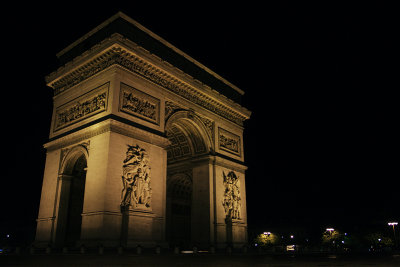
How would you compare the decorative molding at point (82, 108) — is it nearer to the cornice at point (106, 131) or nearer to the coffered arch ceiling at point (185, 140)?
the cornice at point (106, 131)

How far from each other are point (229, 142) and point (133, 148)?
9.67 meters

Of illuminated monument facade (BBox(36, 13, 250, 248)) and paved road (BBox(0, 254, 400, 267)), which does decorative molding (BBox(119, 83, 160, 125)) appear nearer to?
illuminated monument facade (BBox(36, 13, 250, 248))

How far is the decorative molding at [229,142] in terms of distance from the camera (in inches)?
1015

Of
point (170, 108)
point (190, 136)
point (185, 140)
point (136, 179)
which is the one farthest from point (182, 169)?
point (136, 179)

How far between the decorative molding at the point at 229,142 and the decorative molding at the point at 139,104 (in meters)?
6.37

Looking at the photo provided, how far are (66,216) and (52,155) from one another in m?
3.88

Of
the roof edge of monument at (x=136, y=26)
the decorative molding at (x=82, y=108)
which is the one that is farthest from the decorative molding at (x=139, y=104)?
the roof edge of monument at (x=136, y=26)

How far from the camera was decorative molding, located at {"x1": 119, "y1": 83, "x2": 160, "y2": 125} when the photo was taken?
19.2 metres

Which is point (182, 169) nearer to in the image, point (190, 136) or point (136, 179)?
point (190, 136)

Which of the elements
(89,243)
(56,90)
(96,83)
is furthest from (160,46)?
(89,243)

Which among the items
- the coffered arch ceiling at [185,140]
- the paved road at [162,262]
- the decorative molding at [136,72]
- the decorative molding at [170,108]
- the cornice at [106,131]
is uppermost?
the decorative molding at [136,72]

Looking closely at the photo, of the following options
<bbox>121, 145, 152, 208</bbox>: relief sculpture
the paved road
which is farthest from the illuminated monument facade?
the paved road

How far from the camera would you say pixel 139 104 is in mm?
20016

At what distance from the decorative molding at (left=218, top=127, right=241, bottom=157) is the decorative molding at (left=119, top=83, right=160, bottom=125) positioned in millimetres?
6374
